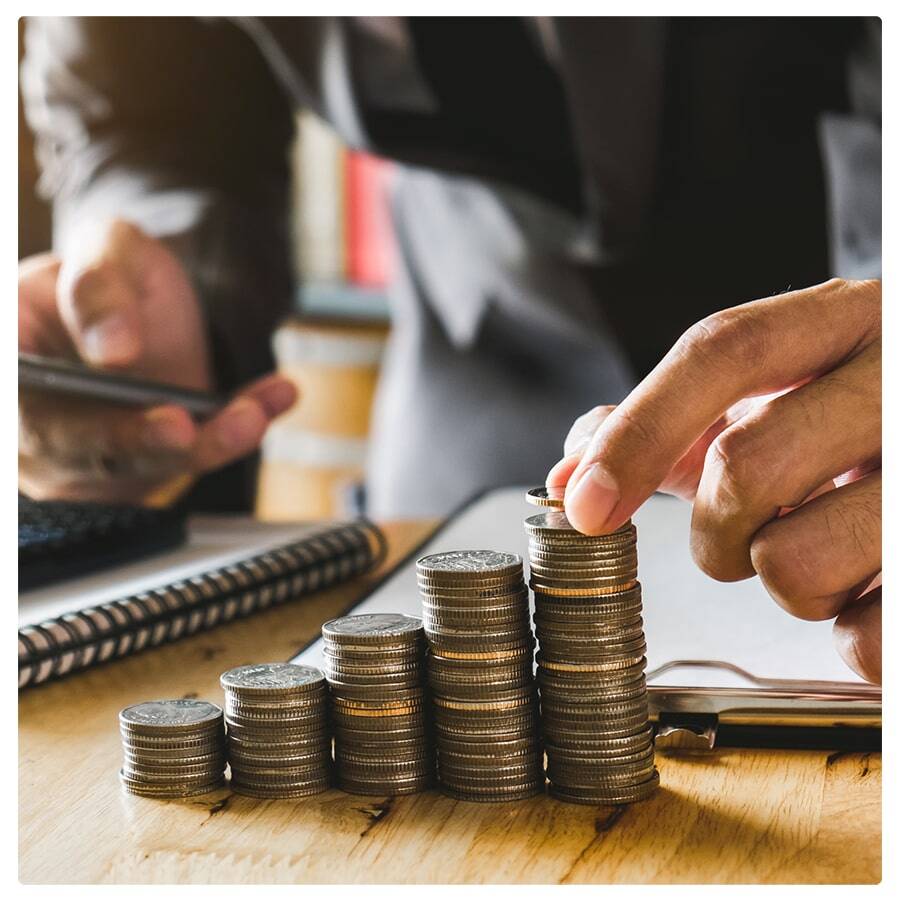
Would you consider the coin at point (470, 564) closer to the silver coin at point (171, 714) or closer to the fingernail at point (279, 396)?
the silver coin at point (171, 714)

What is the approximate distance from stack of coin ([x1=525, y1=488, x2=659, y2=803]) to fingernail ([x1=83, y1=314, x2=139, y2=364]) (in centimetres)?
49

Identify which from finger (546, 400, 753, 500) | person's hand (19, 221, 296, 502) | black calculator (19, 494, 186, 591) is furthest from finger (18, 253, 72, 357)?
finger (546, 400, 753, 500)

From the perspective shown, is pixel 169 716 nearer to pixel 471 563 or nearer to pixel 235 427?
pixel 471 563

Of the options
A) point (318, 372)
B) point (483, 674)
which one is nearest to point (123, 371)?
point (318, 372)

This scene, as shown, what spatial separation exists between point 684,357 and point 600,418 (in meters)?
0.07

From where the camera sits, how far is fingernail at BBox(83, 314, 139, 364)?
90 centimetres

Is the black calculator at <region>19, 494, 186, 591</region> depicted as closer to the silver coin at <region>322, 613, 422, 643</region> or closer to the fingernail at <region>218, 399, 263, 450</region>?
the fingernail at <region>218, 399, 263, 450</region>

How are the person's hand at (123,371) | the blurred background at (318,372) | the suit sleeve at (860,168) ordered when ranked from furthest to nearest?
1. the blurred background at (318,372)
2. the person's hand at (123,371)
3. the suit sleeve at (860,168)

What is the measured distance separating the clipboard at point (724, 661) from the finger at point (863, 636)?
25mm

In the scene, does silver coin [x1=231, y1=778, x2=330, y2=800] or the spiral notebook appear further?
the spiral notebook

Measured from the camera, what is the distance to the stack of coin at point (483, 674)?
1.75 feet

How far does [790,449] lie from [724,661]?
0.14m

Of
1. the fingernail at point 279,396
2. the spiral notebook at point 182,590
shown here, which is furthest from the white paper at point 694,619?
the fingernail at point 279,396
